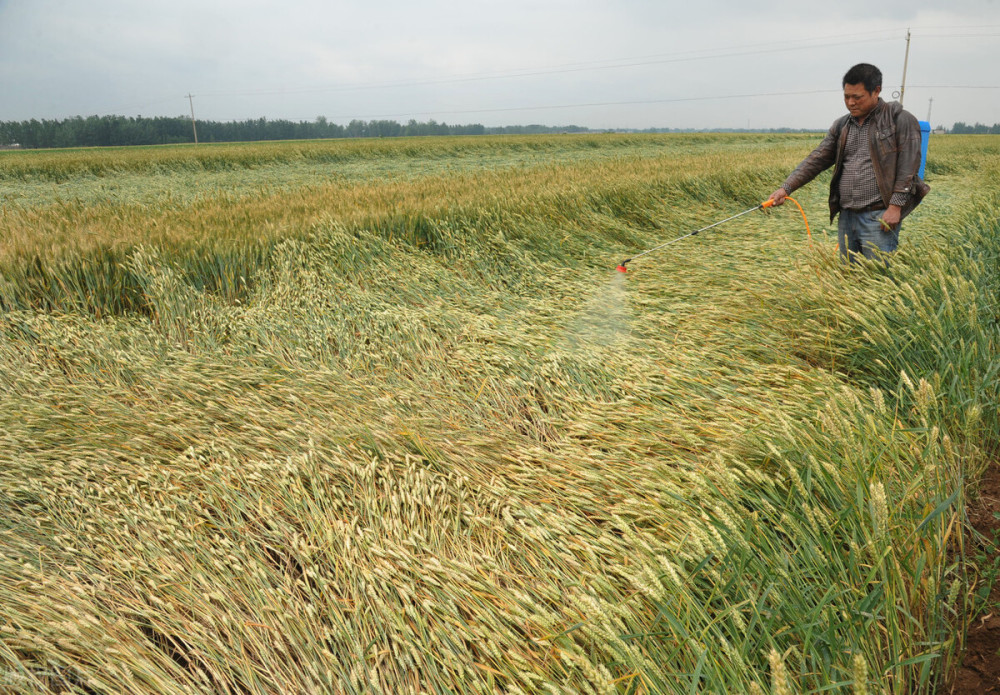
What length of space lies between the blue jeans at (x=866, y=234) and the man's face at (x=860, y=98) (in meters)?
0.81

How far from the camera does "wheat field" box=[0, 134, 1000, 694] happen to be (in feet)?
5.45

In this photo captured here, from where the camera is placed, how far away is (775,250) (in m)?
6.94

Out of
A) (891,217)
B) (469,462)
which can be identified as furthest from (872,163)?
(469,462)

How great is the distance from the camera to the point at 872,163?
181 inches

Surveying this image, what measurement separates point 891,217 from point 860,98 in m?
0.96

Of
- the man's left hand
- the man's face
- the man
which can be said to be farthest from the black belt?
the man's face

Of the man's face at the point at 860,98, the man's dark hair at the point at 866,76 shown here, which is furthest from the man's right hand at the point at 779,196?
the man's dark hair at the point at 866,76

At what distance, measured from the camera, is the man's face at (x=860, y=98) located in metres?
4.43

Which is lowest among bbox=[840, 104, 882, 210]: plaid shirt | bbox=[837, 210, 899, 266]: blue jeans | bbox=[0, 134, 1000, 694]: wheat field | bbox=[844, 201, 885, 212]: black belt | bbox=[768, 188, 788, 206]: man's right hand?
bbox=[0, 134, 1000, 694]: wheat field

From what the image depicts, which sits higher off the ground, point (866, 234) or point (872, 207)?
point (872, 207)

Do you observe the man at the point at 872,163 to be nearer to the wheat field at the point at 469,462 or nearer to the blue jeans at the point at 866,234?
the blue jeans at the point at 866,234

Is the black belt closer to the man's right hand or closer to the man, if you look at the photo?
the man

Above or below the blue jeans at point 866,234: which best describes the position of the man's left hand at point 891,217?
above

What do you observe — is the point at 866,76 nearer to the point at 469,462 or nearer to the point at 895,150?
the point at 895,150
